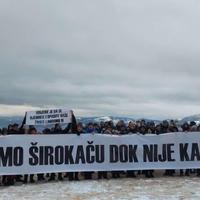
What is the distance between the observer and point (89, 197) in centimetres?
1277

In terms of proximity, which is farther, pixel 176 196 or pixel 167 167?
pixel 167 167

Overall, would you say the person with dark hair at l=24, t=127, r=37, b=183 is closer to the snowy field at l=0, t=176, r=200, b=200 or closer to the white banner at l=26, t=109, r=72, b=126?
the white banner at l=26, t=109, r=72, b=126

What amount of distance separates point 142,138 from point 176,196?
13.5ft

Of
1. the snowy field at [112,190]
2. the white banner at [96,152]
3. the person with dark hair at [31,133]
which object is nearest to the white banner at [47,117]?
the person with dark hair at [31,133]

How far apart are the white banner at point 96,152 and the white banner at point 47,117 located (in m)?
0.54

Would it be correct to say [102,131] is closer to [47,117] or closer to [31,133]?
[47,117]

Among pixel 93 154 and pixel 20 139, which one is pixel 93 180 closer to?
pixel 93 154

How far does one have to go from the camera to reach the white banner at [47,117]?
15961 millimetres

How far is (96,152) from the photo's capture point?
16.0 m

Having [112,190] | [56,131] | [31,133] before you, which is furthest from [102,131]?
[112,190]

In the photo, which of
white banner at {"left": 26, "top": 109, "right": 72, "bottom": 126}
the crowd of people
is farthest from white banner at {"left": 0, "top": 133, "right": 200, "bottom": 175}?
white banner at {"left": 26, "top": 109, "right": 72, "bottom": 126}

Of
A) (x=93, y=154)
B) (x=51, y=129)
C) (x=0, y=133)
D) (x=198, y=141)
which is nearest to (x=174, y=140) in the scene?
(x=198, y=141)

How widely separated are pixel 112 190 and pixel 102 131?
3.54 metres

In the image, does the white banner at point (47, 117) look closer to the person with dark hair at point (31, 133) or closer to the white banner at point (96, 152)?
the person with dark hair at point (31, 133)
